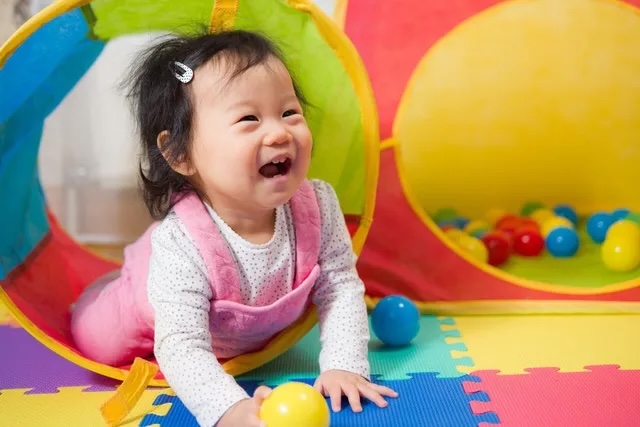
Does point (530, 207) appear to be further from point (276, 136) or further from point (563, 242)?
point (276, 136)

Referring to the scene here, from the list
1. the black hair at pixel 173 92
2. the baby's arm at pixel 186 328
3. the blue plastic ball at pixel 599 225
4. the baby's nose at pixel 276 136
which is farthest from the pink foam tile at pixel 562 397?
the blue plastic ball at pixel 599 225

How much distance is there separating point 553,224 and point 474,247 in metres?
0.35

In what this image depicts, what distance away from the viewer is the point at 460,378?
1.28m

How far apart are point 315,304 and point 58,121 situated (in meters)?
1.09

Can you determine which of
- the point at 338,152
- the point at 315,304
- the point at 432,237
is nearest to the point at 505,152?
the point at 432,237

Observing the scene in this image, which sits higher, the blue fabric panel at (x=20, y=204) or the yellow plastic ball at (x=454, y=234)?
the blue fabric panel at (x=20, y=204)

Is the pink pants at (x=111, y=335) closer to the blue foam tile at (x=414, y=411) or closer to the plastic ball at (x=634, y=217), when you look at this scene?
the blue foam tile at (x=414, y=411)

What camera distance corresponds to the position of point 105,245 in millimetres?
2137

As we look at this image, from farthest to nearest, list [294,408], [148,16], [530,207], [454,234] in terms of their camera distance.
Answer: [530,207] < [454,234] < [148,16] < [294,408]

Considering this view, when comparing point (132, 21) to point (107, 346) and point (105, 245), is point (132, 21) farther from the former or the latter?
point (105, 245)

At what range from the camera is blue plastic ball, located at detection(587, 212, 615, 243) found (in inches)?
82.5

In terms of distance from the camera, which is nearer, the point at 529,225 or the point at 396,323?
the point at 396,323

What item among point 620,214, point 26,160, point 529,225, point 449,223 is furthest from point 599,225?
point 26,160

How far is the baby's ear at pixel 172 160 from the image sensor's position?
49.8 inches
